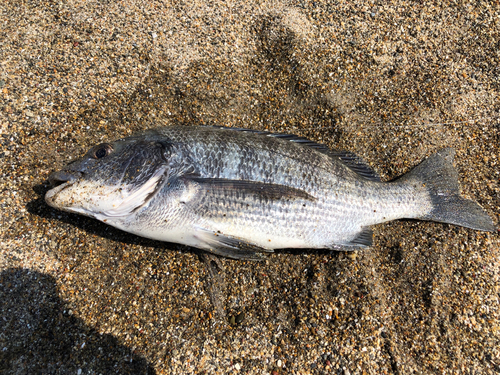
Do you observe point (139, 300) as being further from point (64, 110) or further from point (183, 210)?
point (64, 110)

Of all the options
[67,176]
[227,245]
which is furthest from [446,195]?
[67,176]

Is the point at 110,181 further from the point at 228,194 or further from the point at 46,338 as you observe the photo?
the point at 46,338

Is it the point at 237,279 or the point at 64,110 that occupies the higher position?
the point at 64,110

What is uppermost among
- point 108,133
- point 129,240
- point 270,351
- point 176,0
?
point 176,0

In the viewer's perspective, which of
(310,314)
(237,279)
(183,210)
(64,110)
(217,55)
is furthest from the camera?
(217,55)

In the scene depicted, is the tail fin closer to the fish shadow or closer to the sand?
the sand

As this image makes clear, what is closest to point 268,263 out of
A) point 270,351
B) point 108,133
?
point 270,351

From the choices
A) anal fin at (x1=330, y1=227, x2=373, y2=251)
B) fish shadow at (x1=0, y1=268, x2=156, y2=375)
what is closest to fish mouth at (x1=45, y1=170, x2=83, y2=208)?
fish shadow at (x1=0, y1=268, x2=156, y2=375)

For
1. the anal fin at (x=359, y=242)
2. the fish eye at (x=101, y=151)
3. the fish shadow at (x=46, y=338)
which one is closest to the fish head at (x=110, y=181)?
the fish eye at (x=101, y=151)
